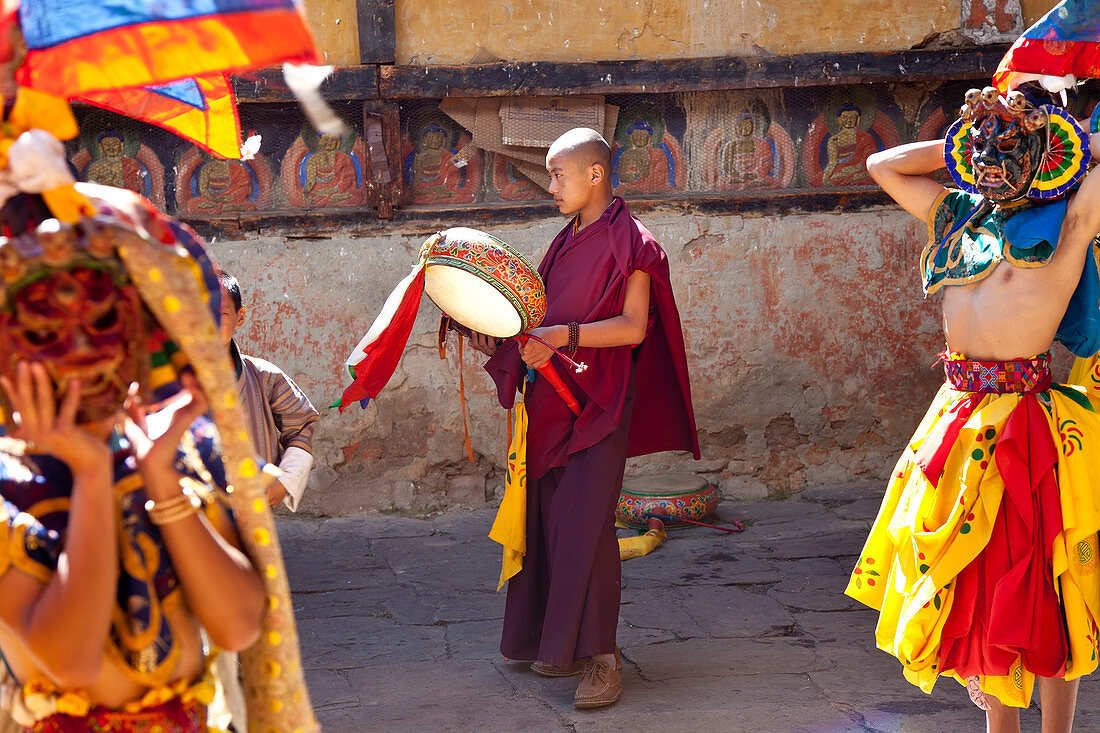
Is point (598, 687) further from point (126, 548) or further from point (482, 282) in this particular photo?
point (126, 548)

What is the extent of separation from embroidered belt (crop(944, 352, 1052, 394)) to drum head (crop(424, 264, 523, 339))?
1.30 meters

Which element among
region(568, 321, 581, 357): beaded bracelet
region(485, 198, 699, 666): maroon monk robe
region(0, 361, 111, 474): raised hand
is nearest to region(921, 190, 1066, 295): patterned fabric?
region(485, 198, 699, 666): maroon monk robe

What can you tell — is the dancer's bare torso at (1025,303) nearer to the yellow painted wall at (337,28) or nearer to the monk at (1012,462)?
the monk at (1012,462)

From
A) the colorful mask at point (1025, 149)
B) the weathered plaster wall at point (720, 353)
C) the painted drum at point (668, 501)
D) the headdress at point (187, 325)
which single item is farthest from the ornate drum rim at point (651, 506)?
the headdress at point (187, 325)

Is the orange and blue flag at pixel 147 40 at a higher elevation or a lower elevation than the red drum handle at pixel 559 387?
higher

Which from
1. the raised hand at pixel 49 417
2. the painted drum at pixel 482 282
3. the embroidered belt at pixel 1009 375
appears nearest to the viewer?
the raised hand at pixel 49 417

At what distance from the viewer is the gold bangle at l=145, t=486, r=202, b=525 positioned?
4.08 ft

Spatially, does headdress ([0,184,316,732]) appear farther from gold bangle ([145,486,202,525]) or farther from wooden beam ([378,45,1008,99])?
wooden beam ([378,45,1008,99])

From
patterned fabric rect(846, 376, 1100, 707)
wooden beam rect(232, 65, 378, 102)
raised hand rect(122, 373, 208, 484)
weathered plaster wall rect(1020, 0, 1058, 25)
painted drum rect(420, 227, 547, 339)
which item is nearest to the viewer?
raised hand rect(122, 373, 208, 484)

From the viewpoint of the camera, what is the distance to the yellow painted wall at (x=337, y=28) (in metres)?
5.19

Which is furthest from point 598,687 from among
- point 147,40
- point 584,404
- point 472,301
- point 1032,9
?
point 1032,9

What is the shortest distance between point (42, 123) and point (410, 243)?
14.0 ft

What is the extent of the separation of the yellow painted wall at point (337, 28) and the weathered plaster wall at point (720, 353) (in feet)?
3.01

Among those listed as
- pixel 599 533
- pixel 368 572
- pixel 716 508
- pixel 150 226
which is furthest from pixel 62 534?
pixel 716 508
